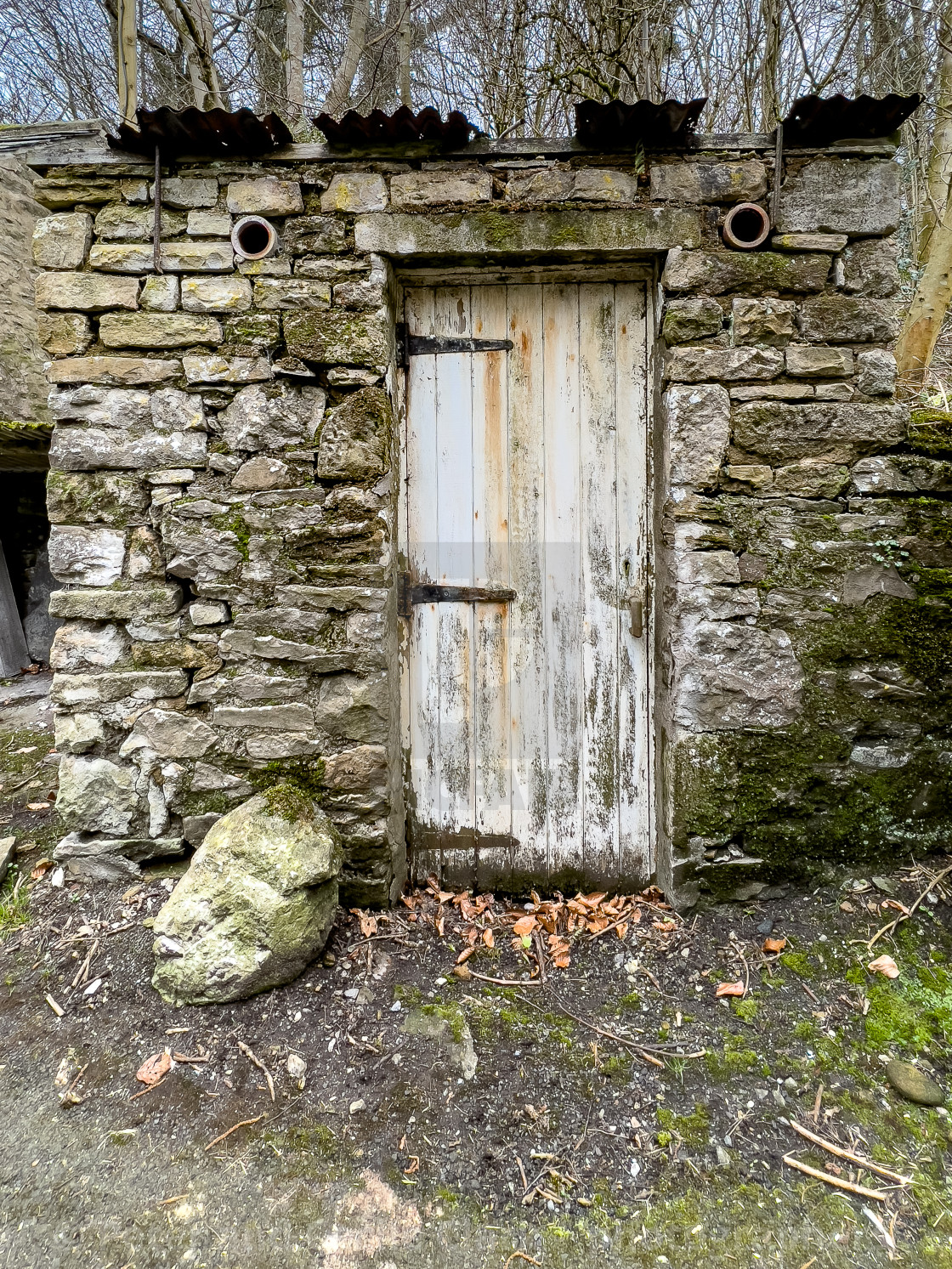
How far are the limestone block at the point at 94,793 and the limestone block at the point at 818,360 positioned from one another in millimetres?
2772

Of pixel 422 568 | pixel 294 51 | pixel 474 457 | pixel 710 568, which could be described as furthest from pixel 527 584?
pixel 294 51

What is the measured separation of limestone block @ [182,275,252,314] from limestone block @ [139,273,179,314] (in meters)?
0.04

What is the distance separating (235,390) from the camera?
2.29m

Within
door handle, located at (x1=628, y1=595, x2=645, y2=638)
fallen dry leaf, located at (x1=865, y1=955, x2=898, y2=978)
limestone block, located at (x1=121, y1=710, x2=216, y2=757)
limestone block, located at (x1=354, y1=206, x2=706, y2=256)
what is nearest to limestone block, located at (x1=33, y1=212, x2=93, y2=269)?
limestone block, located at (x1=354, y1=206, x2=706, y2=256)

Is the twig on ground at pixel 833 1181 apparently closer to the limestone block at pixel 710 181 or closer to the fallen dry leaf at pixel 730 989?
the fallen dry leaf at pixel 730 989

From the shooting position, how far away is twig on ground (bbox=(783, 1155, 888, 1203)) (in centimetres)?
157

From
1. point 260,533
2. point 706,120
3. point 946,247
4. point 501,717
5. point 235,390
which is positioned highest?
point 706,120

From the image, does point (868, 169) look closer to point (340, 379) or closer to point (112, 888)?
point (340, 379)

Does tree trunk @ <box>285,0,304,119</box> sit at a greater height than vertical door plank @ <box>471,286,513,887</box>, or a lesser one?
greater

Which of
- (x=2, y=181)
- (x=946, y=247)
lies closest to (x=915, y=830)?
(x=946, y=247)

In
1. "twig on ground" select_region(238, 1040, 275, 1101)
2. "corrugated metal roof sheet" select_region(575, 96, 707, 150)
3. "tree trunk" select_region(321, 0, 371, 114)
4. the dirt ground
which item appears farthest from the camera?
"tree trunk" select_region(321, 0, 371, 114)

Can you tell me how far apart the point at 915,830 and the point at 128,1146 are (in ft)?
8.74

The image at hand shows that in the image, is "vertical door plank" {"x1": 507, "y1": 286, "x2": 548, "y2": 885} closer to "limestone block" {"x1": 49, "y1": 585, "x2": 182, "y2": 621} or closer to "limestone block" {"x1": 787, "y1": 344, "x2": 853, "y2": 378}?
"limestone block" {"x1": 787, "y1": 344, "x2": 853, "y2": 378}

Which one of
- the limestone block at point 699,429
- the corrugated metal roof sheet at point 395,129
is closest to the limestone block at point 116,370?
the corrugated metal roof sheet at point 395,129
